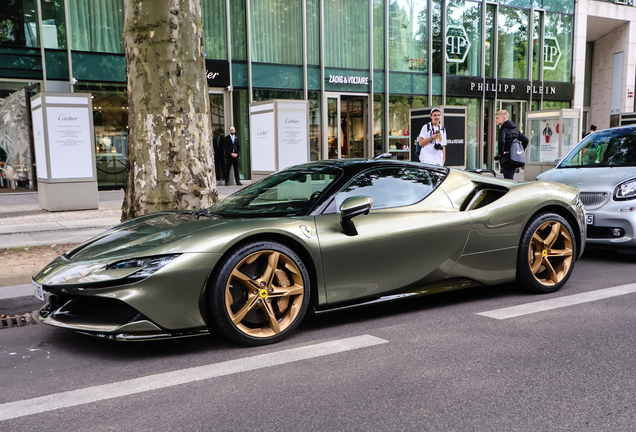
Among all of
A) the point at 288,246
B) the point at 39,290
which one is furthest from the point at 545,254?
the point at 39,290

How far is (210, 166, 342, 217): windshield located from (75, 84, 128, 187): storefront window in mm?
13831

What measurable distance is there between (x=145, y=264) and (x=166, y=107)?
11.9ft

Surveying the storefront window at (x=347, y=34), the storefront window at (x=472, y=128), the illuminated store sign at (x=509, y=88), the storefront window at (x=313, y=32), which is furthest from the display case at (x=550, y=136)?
the storefront window at (x=313, y=32)

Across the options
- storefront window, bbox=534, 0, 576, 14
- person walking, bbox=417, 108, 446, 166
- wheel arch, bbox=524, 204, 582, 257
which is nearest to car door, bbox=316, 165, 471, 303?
wheel arch, bbox=524, 204, 582, 257

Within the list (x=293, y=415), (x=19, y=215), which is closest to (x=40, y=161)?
(x=19, y=215)

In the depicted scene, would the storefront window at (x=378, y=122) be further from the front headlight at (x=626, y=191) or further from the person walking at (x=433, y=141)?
the front headlight at (x=626, y=191)

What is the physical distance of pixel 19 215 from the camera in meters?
11.3

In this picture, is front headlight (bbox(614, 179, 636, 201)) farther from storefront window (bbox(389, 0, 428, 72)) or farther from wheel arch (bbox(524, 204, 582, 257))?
storefront window (bbox(389, 0, 428, 72))

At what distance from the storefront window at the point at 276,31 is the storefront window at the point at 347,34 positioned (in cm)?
113

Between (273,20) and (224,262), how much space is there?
17579 mm

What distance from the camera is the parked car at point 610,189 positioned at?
20.5 feet

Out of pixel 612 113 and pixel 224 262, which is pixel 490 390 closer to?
pixel 224 262

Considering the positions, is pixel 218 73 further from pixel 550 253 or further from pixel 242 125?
A: pixel 550 253

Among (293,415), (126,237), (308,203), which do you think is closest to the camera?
(293,415)
